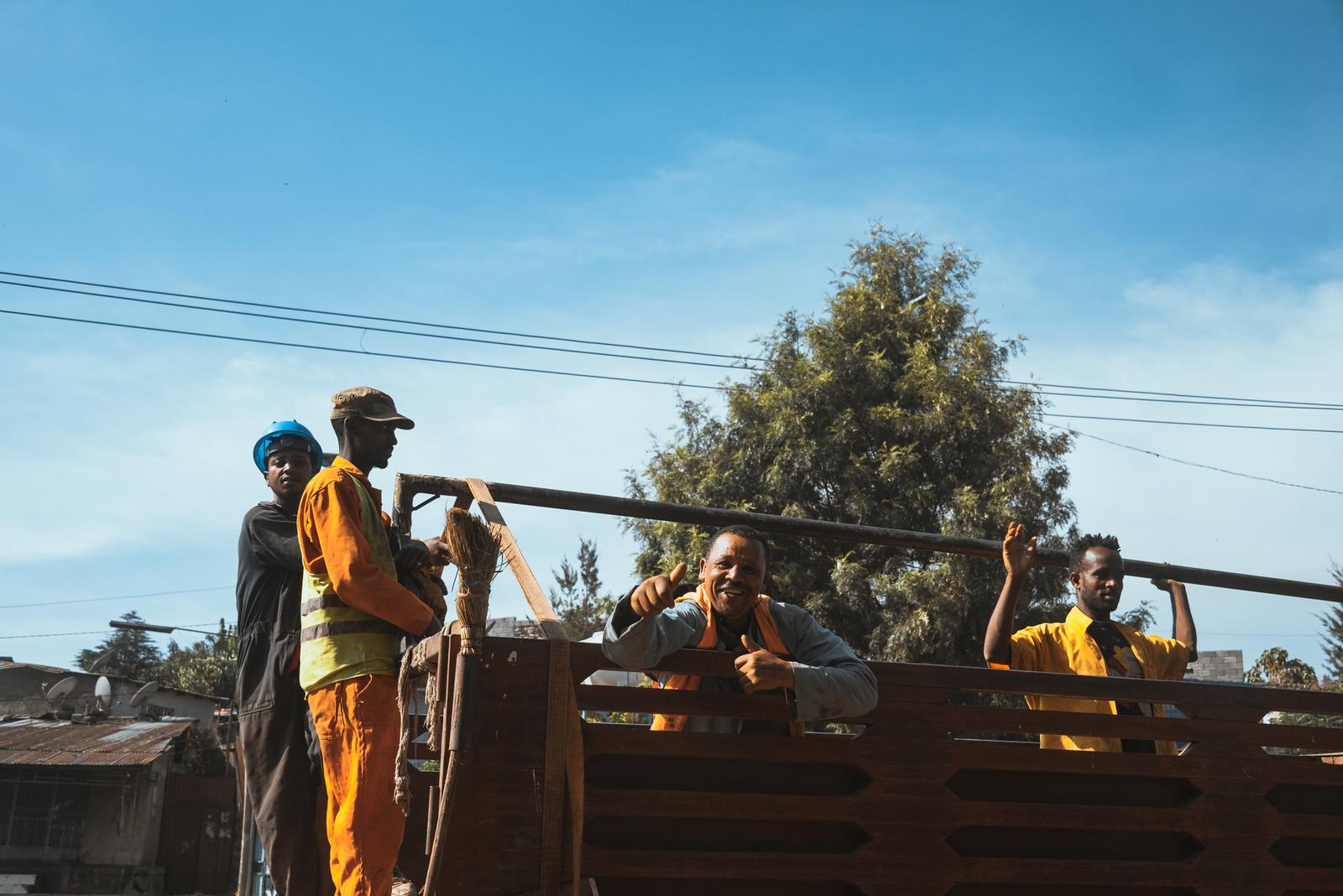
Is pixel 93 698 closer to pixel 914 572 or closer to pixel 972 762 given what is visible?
pixel 914 572

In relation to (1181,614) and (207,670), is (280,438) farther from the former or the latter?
(207,670)

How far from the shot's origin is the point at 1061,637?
4.70 meters

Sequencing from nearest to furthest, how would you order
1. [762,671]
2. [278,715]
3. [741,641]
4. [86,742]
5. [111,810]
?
[762,671], [741,641], [278,715], [111,810], [86,742]

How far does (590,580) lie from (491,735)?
41.5 meters

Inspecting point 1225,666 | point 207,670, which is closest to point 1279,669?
point 1225,666

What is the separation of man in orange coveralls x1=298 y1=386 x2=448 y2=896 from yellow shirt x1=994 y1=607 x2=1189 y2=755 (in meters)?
2.20

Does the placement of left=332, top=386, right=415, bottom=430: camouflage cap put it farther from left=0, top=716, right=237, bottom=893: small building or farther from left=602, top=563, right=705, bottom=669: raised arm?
left=0, top=716, right=237, bottom=893: small building

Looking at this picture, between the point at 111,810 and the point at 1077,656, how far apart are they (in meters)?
23.5

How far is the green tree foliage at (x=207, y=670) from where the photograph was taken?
141ft

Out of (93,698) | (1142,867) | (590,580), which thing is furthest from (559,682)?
(590,580)

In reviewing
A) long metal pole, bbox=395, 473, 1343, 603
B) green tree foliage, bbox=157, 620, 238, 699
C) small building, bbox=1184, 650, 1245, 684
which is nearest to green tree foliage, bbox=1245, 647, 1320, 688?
small building, bbox=1184, 650, 1245, 684

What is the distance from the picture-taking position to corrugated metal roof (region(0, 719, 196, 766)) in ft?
72.0

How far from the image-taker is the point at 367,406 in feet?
13.1

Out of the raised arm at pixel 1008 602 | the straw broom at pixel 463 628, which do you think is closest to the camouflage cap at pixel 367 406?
the straw broom at pixel 463 628
